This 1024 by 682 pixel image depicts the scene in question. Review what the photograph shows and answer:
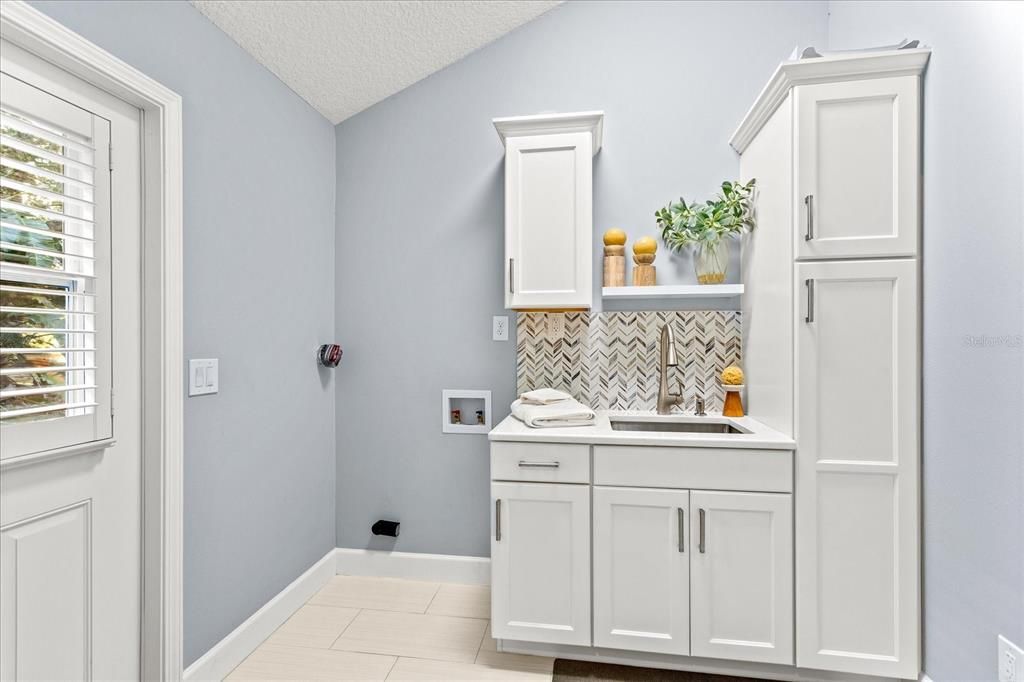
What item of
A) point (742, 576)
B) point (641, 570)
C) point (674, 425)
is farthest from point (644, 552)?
point (674, 425)

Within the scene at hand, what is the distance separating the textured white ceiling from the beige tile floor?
2.36 metres

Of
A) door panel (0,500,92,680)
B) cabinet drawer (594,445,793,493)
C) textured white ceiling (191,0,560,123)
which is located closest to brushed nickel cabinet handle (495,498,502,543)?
cabinet drawer (594,445,793,493)

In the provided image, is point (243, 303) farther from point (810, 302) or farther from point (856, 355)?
point (856, 355)

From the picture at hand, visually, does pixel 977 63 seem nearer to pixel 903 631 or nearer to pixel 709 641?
pixel 903 631

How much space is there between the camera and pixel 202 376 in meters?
1.75

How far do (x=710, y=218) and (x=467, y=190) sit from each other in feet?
3.81

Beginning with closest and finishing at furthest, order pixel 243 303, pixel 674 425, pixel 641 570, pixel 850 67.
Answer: pixel 850 67 → pixel 641 570 → pixel 243 303 → pixel 674 425

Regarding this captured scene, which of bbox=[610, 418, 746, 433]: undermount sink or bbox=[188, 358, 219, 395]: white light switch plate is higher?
bbox=[188, 358, 219, 395]: white light switch plate

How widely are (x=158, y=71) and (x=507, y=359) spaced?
1706 millimetres

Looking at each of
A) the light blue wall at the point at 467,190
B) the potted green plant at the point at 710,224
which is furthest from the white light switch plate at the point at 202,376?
the potted green plant at the point at 710,224

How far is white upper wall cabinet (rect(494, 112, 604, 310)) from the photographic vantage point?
2152 millimetres

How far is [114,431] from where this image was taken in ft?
4.90

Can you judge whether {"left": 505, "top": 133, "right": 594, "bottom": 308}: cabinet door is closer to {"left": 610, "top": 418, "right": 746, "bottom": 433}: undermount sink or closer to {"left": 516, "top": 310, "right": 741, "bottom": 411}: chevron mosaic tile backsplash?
{"left": 516, "top": 310, "right": 741, "bottom": 411}: chevron mosaic tile backsplash

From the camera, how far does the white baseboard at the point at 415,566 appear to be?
8.36ft
